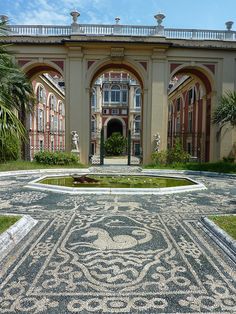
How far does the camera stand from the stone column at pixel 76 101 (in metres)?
17.5

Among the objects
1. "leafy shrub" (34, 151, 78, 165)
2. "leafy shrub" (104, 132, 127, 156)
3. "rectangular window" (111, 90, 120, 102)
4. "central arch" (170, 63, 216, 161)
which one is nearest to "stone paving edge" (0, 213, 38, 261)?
"leafy shrub" (34, 151, 78, 165)

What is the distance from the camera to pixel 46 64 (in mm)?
18141

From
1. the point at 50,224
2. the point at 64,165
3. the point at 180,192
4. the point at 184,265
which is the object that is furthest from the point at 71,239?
the point at 64,165

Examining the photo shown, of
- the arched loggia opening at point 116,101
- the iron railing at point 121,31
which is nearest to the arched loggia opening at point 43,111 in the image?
the iron railing at point 121,31

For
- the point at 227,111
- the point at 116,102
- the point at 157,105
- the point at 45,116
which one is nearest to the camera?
the point at 227,111

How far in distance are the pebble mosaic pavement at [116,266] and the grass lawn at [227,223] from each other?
14.7 inches

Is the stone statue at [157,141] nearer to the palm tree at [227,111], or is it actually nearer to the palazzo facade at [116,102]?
the palm tree at [227,111]

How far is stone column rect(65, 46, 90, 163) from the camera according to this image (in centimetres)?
1747

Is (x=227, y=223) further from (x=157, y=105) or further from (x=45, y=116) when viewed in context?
(x=45, y=116)

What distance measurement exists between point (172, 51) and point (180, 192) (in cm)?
1287

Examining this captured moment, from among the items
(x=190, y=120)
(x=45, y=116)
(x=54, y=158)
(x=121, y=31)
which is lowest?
(x=54, y=158)

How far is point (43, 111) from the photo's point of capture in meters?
28.6

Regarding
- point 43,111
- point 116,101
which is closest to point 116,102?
point 116,101

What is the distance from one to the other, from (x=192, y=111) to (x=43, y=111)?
16813mm
